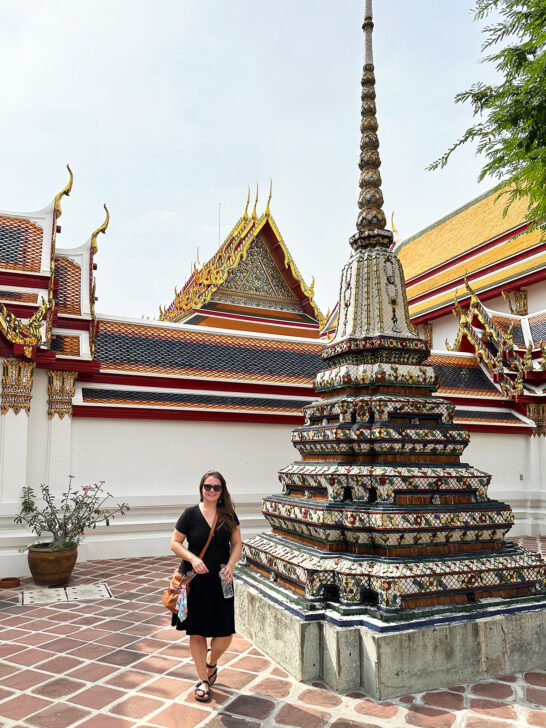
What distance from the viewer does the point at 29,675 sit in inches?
156

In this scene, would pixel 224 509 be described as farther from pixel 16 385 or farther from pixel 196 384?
pixel 196 384

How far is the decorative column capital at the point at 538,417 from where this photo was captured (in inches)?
429

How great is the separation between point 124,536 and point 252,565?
3537 millimetres

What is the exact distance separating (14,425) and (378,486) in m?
5.21

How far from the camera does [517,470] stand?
10891mm

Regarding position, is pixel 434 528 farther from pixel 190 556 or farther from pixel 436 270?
pixel 436 270

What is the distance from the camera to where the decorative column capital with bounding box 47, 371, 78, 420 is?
7.86 metres

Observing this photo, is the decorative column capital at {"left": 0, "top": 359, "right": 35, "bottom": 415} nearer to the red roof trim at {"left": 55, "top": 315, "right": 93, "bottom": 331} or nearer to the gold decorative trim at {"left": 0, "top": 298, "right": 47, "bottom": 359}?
the gold decorative trim at {"left": 0, "top": 298, "right": 47, "bottom": 359}

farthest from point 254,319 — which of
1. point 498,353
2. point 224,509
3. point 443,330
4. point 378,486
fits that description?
point 224,509

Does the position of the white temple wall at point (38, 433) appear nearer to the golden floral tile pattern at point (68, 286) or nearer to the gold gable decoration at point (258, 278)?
the golden floral tile pattern at point (68, 286)

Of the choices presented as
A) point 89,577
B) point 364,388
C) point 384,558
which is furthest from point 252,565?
point 89,577

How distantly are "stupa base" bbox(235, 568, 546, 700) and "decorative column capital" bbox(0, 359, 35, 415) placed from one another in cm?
480

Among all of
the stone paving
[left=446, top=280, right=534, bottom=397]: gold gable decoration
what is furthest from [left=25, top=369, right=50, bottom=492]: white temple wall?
[left=446, top=280, right=534, bottom=397]: gold gable decoration

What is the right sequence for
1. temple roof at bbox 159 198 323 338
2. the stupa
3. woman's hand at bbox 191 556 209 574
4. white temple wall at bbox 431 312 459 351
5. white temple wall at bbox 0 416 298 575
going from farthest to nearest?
white temple wall at bbox 431 312 459 351
temple roof at bbox 159 198 323 338
white temple wall at bbox 0 416 298 575
the stupa
woman's hand at bbox 191 556 209 574
